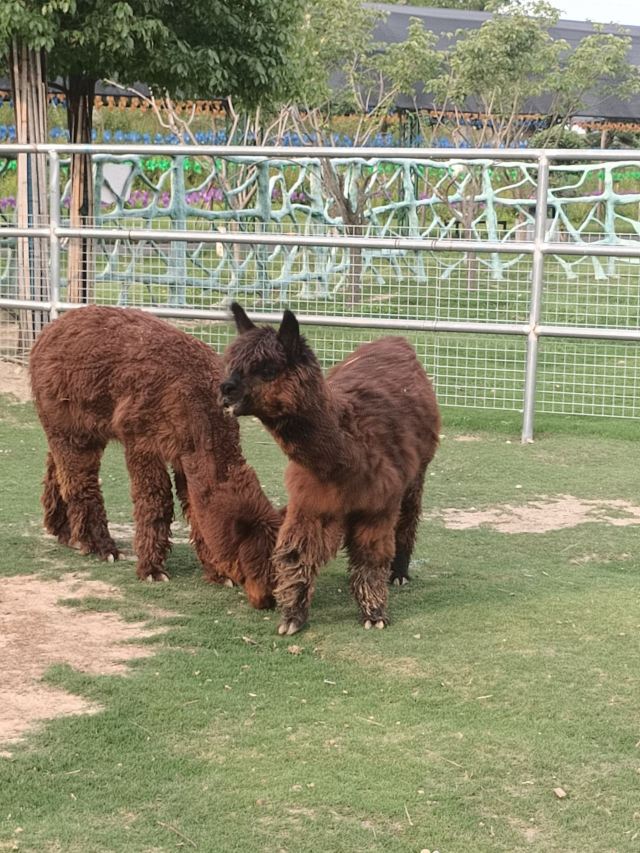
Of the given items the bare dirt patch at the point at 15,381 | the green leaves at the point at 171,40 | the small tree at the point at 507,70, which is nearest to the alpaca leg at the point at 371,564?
the bare dirt patch at the point at 15,381

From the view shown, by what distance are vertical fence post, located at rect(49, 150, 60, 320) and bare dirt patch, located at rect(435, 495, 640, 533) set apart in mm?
4197

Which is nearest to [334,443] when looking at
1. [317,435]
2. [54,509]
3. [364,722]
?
[317,435]

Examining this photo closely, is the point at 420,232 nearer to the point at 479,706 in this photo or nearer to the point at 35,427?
the point at 35,427

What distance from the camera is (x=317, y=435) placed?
4.54m

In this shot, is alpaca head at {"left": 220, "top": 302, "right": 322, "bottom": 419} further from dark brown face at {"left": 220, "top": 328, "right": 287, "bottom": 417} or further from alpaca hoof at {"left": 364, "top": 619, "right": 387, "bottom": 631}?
alpaca hoof at {"left": 364, "top": 619, "right": 387, "bottom": 631}

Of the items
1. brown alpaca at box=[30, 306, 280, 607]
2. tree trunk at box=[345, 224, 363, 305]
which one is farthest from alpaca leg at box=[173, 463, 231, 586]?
tree trunk at box=[345, 224, 363, 305]

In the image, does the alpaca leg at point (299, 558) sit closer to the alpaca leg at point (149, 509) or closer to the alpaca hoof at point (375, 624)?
the alpaca hoof at point (375, 624)

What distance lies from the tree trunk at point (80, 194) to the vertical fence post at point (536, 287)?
13.1 ft

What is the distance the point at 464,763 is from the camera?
12.3 ft

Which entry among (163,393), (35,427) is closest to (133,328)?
(163,393)

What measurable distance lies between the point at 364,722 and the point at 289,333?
147cm

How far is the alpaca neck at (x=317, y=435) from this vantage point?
176 inches

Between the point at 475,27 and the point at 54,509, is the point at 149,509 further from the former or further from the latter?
the point at 475,27

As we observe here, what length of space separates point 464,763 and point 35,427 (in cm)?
624
